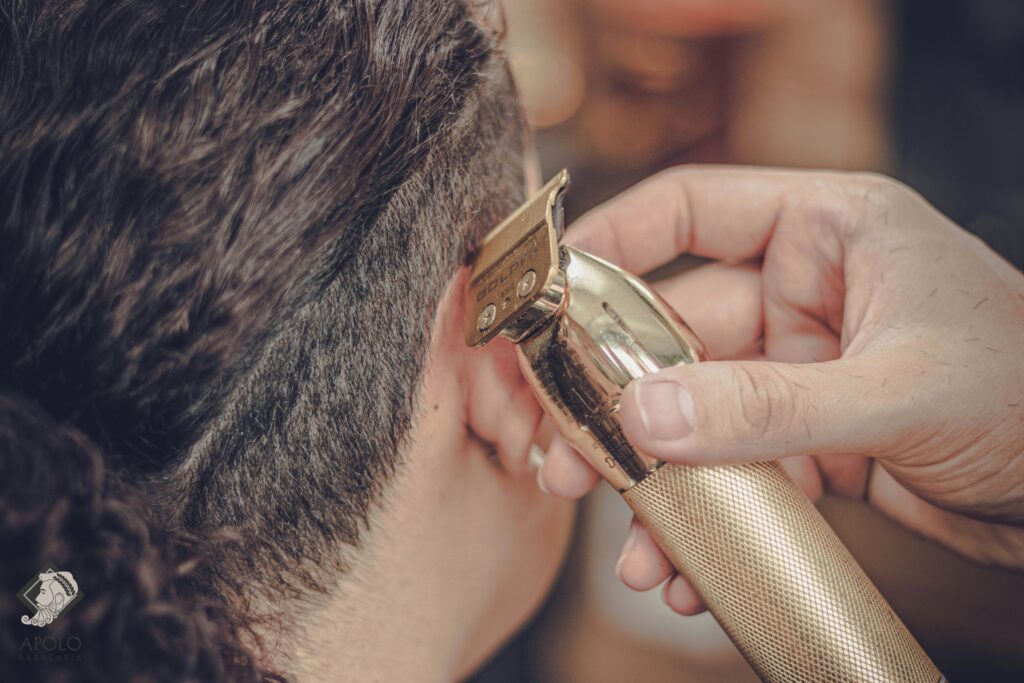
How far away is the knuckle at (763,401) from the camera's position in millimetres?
572

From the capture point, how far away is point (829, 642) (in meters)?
0.58

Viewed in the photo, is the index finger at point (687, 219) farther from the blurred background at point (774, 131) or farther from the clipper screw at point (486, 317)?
the blurred background at point (774, 131)

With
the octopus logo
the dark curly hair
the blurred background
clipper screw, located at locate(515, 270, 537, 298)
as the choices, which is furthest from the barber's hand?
the blurred background

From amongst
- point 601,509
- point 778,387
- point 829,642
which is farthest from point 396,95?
point 601,509

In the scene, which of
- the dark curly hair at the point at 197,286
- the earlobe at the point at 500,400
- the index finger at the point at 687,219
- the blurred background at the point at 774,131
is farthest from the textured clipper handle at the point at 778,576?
the blurred background at the point at 774,131

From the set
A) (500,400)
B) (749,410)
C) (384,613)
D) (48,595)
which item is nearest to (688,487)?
(749,410)

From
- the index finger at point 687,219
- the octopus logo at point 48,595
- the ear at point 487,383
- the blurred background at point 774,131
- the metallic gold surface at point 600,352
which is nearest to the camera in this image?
the octopus logo at point 48,595

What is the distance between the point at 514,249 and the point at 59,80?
0.33 metres

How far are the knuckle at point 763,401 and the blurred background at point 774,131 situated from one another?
1355mm

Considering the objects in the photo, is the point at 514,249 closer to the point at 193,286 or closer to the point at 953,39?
the point at 193,286

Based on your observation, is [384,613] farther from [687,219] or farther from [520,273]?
[687,219]

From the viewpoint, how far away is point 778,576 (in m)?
0.58

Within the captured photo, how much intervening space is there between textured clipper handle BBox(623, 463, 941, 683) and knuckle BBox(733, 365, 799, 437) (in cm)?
5

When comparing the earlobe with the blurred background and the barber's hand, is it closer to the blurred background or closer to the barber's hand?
the barber's hand
